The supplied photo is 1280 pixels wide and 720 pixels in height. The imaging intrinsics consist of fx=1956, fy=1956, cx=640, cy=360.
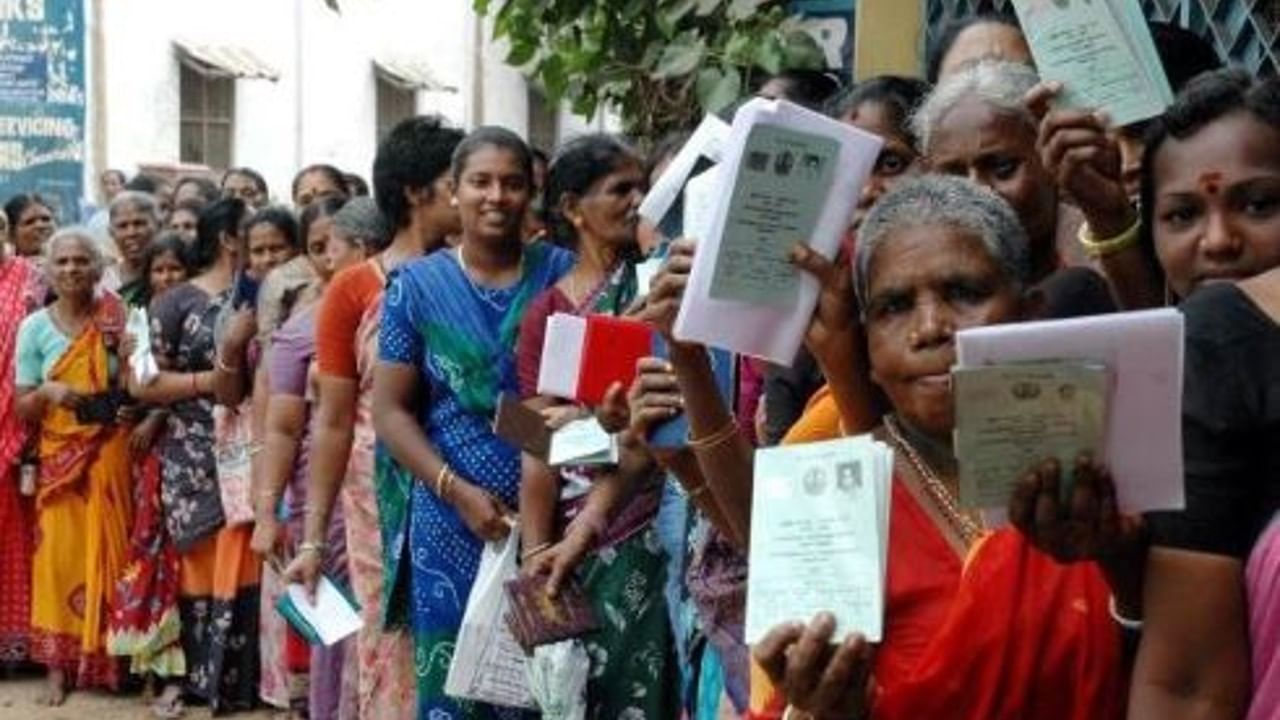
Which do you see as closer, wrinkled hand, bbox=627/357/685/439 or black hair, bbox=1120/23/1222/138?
wrinkled hand, bbox=627/357/685/439

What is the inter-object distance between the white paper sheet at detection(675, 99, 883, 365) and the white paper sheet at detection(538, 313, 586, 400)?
3.94 ft

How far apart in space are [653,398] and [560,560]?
1.25 meters

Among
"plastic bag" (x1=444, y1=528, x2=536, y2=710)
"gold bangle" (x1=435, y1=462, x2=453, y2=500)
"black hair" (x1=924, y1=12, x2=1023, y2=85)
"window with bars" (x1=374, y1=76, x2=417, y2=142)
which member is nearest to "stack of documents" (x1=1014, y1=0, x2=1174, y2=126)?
"black hair" (x1=924, y1=12, x2=1023, y2=85)

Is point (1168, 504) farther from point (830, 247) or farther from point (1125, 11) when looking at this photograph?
point (1125, 11)

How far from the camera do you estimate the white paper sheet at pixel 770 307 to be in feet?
7.43

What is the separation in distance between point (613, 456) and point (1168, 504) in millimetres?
2262

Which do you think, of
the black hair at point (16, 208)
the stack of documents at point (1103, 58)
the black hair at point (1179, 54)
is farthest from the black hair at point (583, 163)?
the black hair at point (16, 208)

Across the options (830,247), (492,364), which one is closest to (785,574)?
(830,247)

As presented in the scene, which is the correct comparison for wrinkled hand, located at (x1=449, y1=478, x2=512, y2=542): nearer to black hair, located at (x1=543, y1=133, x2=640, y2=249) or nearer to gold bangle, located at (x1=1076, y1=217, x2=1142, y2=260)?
black hair, located at (x1=543, y1=133, x2=640, y2=249)

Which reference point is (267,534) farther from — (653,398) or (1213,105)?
(1213,105)

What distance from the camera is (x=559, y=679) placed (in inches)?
160

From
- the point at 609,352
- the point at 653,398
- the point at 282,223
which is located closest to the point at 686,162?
the point at 653,398

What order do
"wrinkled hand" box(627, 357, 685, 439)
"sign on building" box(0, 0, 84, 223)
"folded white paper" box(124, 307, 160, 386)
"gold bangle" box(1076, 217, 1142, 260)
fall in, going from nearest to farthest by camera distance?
"gold bangle" box(1076, 217, 1142, 260), "wrinkled hand" box(627, 357, 685, 439), "folded white paper" box(124, 307, 160, 386), "sign on building" box(0, 0, 84, 223)

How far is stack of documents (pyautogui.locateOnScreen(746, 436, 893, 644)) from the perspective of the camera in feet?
6.49
